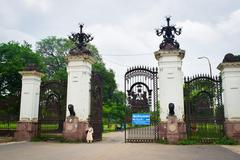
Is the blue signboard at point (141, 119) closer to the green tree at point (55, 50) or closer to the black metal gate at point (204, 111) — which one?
the black metal gate at point (204, 111)

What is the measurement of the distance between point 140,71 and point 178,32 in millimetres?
3377

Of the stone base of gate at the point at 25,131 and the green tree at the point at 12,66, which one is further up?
the green tree at the point at 12,66

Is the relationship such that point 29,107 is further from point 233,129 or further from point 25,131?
point 233,129

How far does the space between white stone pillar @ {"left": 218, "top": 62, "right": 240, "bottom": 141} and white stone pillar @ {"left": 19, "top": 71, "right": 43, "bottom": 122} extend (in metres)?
12.0

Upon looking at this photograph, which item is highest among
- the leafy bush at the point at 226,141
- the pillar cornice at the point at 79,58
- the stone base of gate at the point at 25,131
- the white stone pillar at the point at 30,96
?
the pillar cornice at the point at 79,58

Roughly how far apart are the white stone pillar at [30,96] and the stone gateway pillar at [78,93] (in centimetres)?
266

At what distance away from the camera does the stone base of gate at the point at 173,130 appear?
49.6 feet

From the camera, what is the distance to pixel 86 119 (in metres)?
16.7

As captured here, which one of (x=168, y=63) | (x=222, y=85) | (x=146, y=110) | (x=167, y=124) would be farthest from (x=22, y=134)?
(x=222, y=85)

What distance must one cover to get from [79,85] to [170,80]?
18.4 feet

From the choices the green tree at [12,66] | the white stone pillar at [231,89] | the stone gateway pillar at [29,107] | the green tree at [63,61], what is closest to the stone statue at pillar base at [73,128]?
the stone gateway pillar at [29,107]

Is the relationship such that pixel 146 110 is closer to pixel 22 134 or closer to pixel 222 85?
pixel 222 85

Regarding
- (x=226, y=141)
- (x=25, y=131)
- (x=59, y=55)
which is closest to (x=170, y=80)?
(x=226, y=141)

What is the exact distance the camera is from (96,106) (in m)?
18.1
